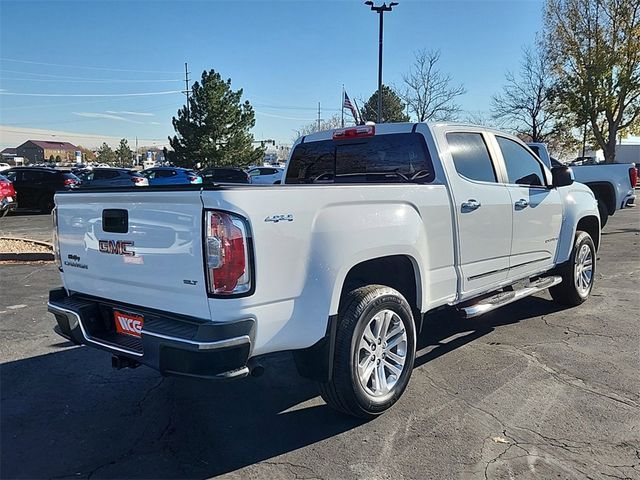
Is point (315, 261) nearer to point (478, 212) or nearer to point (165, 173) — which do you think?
point (478, 212)

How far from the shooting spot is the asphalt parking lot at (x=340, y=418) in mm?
3102

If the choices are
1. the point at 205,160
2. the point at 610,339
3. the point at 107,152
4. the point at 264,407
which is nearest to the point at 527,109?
the point at 205,160

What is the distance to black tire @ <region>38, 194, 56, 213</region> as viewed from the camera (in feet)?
64.3

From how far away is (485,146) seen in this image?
199 inches

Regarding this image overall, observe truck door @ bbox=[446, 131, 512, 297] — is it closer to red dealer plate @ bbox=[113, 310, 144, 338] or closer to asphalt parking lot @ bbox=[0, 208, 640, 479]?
asphalt parking lot @ bbox=[0, 208, 640, 479]

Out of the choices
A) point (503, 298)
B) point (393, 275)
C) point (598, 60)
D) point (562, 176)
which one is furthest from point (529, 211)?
point (598, 60)

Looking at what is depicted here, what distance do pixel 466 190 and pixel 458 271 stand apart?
678mm

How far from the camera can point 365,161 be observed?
485 cm

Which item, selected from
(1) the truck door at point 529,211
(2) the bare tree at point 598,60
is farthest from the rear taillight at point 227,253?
(2) the bare tree at point 598,60

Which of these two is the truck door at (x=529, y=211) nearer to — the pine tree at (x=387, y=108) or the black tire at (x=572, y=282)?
the black tire at (x=572, y=282)

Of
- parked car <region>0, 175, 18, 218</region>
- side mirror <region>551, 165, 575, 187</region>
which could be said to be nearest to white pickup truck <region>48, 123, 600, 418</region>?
side mirror <region>551, 165, 575, 187</region>

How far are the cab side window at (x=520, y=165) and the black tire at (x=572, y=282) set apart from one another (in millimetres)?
1153

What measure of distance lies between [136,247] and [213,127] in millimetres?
39106

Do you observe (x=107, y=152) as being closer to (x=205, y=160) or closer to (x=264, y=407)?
(x=205, y=160)
